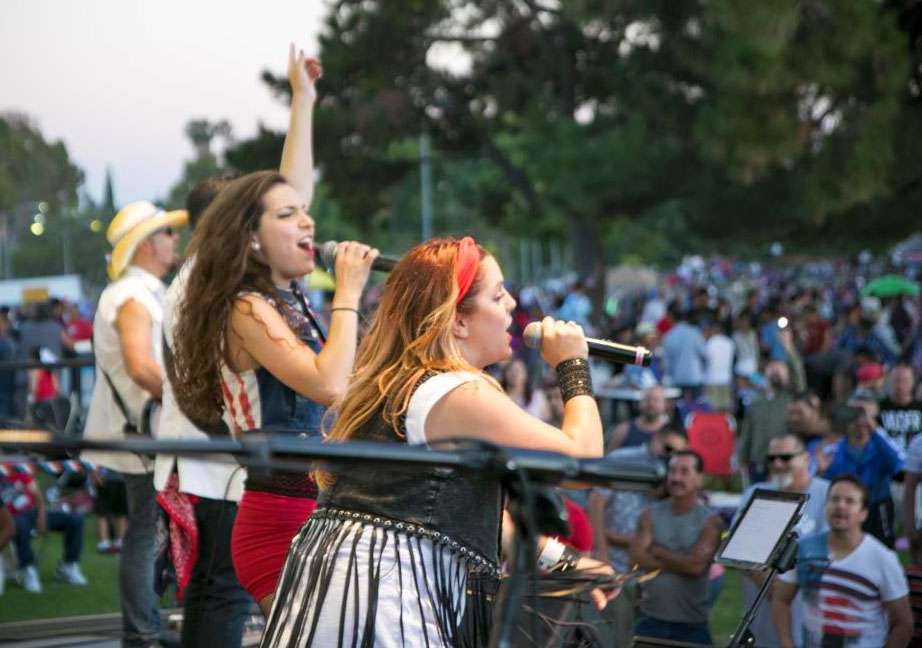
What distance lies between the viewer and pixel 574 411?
9.07ft

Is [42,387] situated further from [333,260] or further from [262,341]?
[262,341]

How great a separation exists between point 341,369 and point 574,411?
808 millimetres

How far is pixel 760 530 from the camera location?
14.7 ft

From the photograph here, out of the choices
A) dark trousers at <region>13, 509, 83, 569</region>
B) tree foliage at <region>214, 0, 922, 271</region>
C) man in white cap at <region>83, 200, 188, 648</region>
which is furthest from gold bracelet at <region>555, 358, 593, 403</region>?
tree foliage at <region>214, 0, 922, 271</region>

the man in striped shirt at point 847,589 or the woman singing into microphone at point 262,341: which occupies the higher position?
the woman singing into microphone at point 262,341

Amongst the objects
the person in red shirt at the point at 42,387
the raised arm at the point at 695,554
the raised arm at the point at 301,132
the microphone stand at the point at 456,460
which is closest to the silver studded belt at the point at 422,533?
the microphone stand at the point at 456,460

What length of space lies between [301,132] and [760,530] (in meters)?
2.03

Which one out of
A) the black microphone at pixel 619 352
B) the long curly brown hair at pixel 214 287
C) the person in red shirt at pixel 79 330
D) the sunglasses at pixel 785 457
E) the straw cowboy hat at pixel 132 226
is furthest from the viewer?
the person in red shirt at pixel 79 330

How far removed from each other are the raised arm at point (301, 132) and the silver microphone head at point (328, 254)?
309mm

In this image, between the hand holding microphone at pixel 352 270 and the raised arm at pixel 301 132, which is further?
the raised arm at pixel 301 132

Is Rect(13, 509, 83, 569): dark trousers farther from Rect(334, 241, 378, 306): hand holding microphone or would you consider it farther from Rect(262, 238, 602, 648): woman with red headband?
Rect(262, 238, 602, 648): woman with red headband

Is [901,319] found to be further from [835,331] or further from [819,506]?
[819,506]

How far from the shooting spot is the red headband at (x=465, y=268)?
112 inches

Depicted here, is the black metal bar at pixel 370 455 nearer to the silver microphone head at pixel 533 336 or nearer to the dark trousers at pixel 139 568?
the silver microphone head at pixel 533 336
